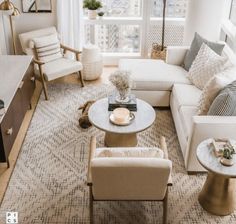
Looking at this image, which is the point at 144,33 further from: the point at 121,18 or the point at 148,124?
the point at 148,124

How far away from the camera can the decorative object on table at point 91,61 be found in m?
5.62

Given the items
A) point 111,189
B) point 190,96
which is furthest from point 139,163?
point 190,96

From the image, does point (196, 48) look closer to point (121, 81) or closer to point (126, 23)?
point (121, 81)

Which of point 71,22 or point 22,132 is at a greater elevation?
point 71,22

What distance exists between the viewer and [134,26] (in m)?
6.20

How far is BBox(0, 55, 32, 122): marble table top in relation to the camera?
3987 mm

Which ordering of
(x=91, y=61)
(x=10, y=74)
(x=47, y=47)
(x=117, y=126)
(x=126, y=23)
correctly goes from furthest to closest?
(x=126, y=23), (x=91, y=61), (x=47, y=47), (x=10, y=74), (x=117, y=126)

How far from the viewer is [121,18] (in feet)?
20.1

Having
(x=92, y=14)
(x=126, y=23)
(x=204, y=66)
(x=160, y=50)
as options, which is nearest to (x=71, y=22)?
(x=92, y=14)

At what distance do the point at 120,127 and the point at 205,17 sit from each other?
8.11 feet

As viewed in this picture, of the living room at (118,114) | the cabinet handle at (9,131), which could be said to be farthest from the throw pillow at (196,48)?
the cabinet handle at (9,131)

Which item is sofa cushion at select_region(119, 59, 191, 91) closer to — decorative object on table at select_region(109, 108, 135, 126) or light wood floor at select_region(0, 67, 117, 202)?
decorative object on table at select_region(109, 108, 135, 126)

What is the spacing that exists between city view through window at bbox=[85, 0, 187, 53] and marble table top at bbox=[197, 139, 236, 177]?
3.21m

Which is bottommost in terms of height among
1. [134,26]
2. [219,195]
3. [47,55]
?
[219,195]
